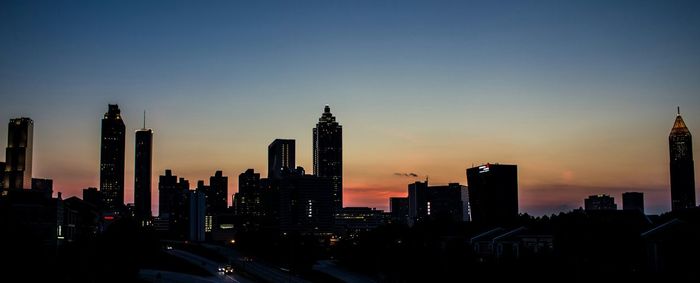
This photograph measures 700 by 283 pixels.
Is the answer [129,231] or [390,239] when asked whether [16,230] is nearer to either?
[129,231]

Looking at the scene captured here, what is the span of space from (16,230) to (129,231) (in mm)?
77602

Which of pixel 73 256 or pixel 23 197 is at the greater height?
pixel 23 197

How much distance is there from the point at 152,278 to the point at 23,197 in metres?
30.6

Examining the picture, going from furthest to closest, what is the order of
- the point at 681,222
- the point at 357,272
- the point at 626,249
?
the point at 357,272
the point at 626,249
the point at 681,222

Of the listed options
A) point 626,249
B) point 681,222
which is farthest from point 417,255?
point 681,222

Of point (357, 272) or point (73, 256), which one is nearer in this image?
point (73, 256)

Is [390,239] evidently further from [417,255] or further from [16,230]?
[16,230]

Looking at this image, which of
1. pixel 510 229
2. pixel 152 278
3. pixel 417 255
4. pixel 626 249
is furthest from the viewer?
pixel 152 278

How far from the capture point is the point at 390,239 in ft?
522

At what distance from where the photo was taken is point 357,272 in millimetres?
159000

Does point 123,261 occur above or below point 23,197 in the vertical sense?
below

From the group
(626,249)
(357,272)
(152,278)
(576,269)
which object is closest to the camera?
(576,269)

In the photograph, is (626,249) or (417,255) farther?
(417,255)

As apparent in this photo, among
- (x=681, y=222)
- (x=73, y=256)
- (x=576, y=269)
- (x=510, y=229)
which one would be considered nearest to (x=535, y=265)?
(x=576, y=269)
